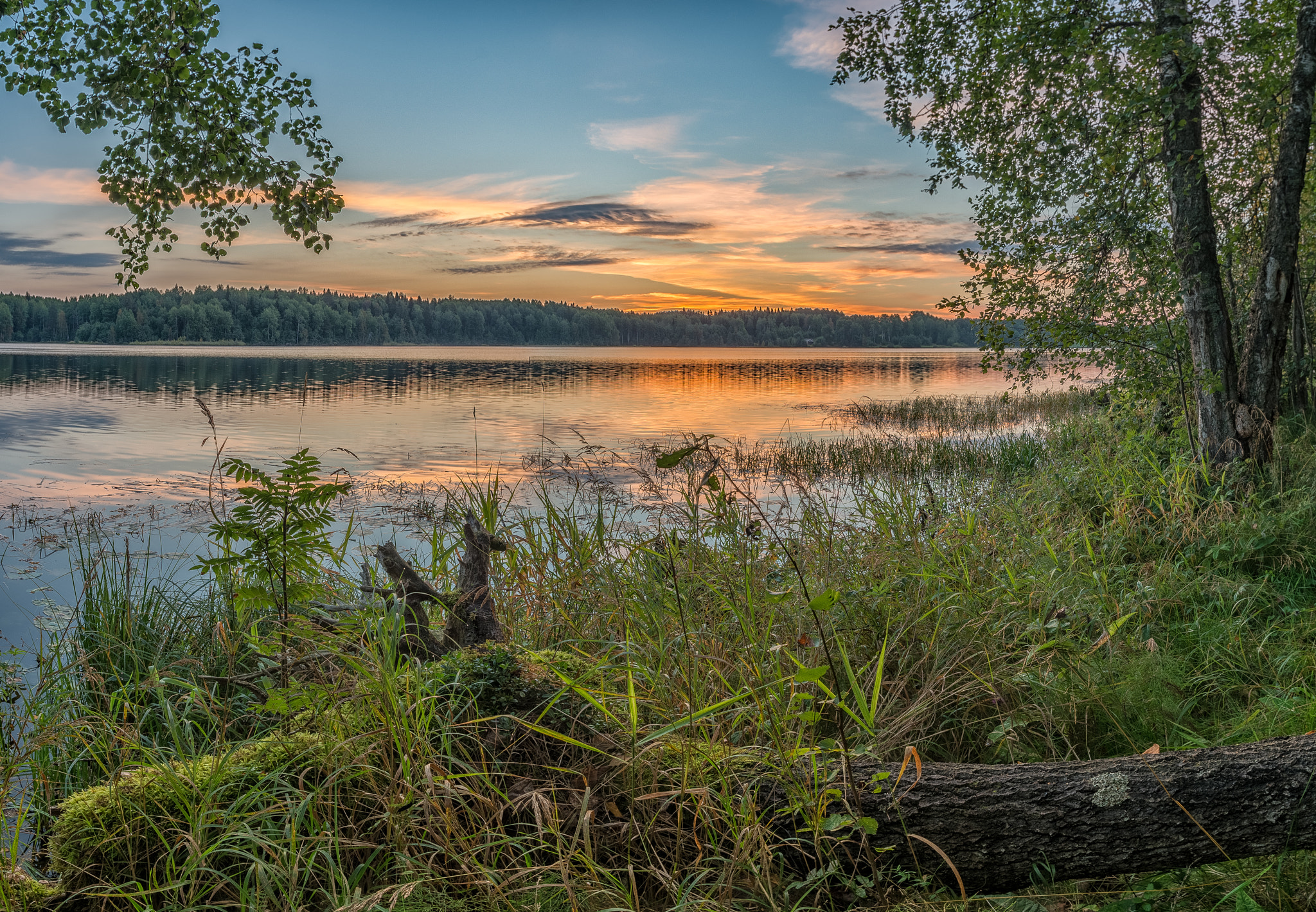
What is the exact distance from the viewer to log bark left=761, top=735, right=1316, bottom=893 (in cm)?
235

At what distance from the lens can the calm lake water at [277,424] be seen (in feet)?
29.8

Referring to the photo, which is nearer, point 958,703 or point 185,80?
point 958,703

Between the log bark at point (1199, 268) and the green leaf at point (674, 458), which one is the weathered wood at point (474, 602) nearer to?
the green leaf at point (674, 458)

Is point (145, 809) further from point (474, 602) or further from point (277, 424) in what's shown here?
point (277, 424)

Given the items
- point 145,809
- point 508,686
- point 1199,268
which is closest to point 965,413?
point 1199,268

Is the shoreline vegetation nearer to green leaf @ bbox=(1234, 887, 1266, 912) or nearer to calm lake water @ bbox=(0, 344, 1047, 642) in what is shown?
green leaf @ bbox=(1234, 887, 1266, 912)

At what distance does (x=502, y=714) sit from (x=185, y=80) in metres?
6.08

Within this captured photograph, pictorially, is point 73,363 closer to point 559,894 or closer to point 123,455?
point 123,455

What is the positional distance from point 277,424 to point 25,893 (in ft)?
63.6

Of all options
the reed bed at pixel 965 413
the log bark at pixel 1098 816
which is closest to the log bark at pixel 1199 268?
the log bark at pixel 1098 816

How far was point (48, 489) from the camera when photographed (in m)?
11.6

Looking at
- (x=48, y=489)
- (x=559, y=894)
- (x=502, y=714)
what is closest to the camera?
(x=559, y=894)

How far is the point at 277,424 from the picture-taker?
19828 mm

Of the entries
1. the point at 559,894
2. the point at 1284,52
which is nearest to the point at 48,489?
the point at 559,894
